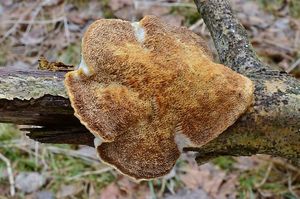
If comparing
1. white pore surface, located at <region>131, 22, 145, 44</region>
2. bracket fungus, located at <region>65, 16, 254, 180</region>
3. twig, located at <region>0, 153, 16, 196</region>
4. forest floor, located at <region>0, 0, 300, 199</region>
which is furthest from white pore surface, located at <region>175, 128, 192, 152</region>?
twig, located at <region>0, 153, 16, 196</region>

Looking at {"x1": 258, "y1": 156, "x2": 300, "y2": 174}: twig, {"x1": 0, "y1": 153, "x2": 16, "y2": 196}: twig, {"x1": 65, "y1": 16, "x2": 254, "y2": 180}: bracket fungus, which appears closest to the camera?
{"x1": 65, "y1": 16, "x2": 254, "y2": 180}: bracket fungus

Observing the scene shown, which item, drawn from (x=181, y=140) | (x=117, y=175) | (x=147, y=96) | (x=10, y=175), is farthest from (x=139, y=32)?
(x=10, y=175)

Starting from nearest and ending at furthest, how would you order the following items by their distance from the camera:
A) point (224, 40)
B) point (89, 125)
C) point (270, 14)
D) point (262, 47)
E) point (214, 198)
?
point (89, 125) → point (224, 40) → point (214, 198) → point (262, 47) → point (270, 14)

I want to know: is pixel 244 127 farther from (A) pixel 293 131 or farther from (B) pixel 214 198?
(B) pixel 214 198

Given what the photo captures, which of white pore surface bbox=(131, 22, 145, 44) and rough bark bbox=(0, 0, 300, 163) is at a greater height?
white pore surface bbox=(131, 22, 145, 44)

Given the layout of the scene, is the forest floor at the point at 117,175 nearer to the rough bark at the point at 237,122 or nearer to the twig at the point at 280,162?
the twig at the point at 280,162

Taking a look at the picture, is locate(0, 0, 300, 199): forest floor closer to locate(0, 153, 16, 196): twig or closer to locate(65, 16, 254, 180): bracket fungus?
locate(0, 153, 16, 196): twig

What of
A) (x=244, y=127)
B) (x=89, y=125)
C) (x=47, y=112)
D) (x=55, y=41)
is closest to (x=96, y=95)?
(x=89, y=125)
